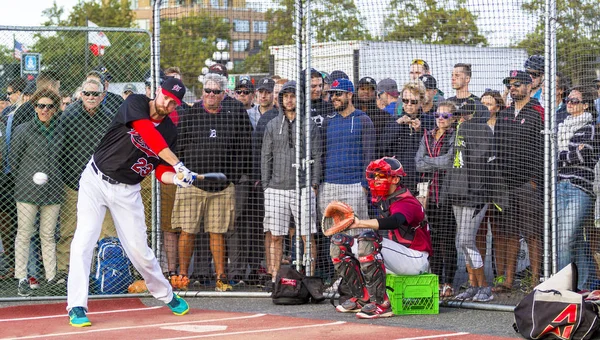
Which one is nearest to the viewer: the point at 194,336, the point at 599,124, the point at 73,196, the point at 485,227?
the point at 194,336

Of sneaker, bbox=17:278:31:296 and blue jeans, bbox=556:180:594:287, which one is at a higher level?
blue jeans, bbox=556:180:594:287

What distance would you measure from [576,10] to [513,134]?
4.83 feet

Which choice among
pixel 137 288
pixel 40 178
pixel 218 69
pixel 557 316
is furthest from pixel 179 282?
pixel 557 316

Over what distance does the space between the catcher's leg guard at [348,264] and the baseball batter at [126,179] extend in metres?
1.70

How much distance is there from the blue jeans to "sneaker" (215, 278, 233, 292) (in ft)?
12.2

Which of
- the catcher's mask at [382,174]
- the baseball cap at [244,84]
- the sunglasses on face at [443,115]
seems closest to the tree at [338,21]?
the baseball cap at [244,84]

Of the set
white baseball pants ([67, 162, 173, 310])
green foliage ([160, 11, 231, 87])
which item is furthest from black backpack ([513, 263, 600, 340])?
green foliage ([160, 11, 231, 87])

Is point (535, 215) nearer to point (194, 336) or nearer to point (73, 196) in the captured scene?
point (194, 336)

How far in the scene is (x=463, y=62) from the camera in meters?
9.47

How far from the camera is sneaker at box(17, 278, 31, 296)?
32.7ft

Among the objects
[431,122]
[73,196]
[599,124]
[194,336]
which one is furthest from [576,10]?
[73,196]

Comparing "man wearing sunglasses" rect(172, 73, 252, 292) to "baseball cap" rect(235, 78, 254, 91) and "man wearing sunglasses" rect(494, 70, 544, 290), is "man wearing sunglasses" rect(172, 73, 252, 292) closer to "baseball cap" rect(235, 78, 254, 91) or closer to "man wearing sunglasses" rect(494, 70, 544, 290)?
"baseball cap" rect(235, 78, 254, 91)

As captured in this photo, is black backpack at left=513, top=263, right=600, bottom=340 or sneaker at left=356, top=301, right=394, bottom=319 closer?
black backpack at left=513, top=263, right=600, bottom=340

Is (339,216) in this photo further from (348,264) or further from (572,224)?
(572,224)
